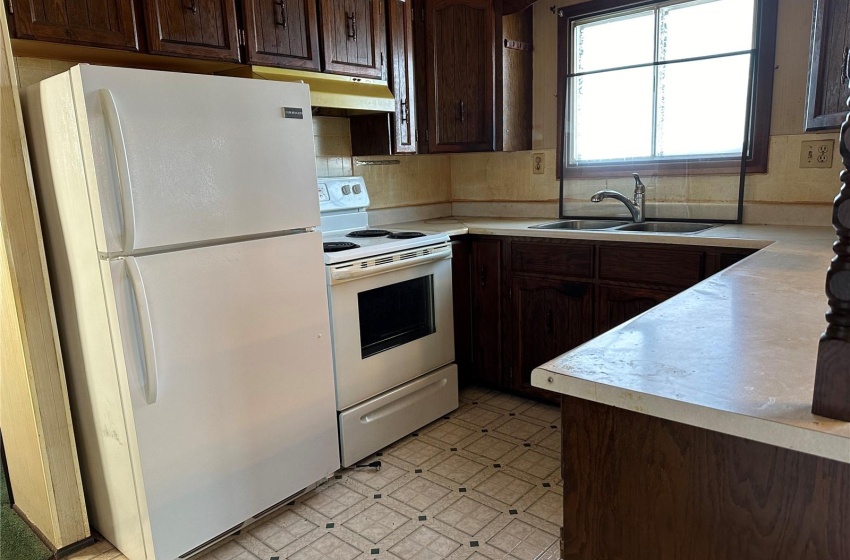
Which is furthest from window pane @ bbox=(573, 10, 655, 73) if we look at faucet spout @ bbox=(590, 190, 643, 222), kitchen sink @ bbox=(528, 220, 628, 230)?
kitchen sink @ bbox=(528, 220, 628, 230)

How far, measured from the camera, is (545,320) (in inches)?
106

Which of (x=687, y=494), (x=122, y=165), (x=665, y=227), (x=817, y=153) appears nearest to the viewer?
(x=687, y=494)

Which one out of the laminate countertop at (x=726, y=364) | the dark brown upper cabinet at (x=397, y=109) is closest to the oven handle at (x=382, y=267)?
the dark brown upper cabinet at (x=397, y=109)

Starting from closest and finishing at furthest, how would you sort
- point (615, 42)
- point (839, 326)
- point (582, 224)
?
point (839, 326)
point (615, 42)
point (582, 224)

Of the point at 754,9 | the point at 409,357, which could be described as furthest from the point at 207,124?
the point at 754,9

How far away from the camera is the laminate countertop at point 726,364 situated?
2.33 ft

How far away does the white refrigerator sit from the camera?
1.53 metres

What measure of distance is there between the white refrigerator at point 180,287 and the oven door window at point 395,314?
0.31 meters

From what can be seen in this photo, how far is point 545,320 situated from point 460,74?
136cm

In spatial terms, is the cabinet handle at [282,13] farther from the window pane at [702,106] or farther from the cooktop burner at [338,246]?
the window pane at [702,106]

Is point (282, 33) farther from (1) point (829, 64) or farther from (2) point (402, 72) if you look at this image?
(1) point (829, 64)

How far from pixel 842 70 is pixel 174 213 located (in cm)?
189

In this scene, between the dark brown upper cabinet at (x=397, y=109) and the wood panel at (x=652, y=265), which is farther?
the dark brown upper cabinet at (x=397, y=109)

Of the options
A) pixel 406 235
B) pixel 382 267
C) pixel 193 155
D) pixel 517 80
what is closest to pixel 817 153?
pixel 517 80
